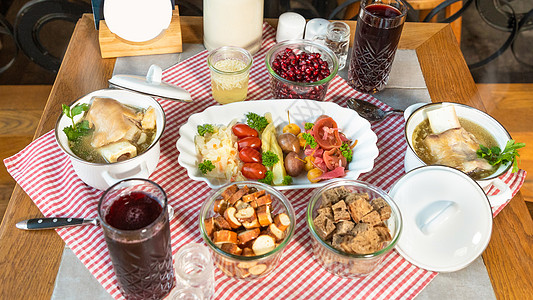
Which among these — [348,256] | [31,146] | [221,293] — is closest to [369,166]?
[348,256]

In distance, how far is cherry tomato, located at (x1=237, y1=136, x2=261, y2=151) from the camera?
1570mm

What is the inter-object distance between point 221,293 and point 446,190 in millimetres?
658

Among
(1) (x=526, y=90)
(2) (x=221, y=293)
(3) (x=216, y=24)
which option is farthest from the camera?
(1) (x=526, y=90)

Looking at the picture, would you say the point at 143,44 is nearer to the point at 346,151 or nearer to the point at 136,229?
the point at 346,151

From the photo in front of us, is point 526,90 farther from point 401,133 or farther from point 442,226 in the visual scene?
point 442,226

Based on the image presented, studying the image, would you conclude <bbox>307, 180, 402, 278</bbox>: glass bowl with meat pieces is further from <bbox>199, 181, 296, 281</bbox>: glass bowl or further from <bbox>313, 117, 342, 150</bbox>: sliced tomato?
<bbox>313, 117, 342, 150</bbox>: sliced tomato

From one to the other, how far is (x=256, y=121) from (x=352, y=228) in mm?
524

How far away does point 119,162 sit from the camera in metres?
1.39

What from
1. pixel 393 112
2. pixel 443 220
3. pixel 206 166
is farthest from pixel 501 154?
pixel 206 166

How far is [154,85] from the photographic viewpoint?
63.3 inches

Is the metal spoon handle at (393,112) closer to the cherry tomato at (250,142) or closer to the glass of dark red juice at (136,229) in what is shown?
the cherry tomato at (250,142)

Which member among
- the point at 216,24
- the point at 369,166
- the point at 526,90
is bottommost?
the point at 526,90

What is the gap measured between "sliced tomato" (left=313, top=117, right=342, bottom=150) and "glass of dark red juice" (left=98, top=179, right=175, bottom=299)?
59 cm

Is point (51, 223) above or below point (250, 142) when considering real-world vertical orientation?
below
